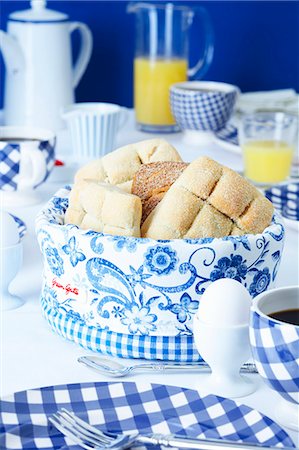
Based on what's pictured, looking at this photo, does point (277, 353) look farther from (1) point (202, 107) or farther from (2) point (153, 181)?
(1) point (202, 107)

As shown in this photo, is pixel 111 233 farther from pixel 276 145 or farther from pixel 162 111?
pixel 162 111

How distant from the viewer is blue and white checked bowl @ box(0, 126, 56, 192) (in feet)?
4.66

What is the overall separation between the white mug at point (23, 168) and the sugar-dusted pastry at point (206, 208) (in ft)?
1.83

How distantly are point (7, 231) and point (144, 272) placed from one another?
0.68 feet

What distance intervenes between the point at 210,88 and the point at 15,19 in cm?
44

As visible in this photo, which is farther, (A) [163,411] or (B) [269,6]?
(B) [269,6]

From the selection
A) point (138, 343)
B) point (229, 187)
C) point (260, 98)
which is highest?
point (229, 187)

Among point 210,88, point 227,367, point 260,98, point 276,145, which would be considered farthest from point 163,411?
point 260,98

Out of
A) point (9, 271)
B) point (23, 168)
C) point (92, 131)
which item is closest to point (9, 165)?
point (23, 168)

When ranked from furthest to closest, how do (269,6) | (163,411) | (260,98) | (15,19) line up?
(269,6) < (260,98) < (15,19) < (163,411)

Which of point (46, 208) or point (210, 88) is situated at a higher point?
point (46, 208)

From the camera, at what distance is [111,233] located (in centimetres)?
89

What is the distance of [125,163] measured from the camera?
995mm

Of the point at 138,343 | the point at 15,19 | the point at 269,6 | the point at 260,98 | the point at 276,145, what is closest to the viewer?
the point at 138,343
